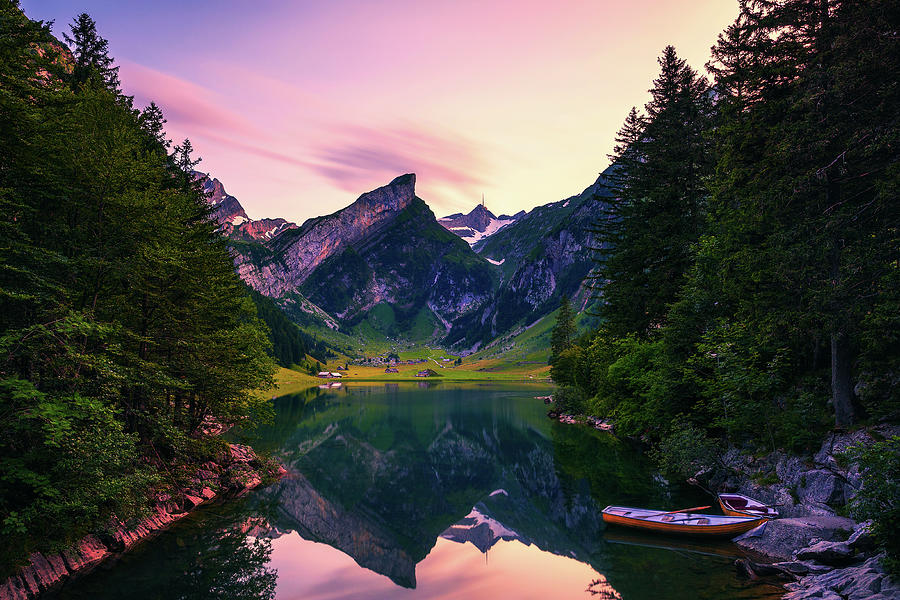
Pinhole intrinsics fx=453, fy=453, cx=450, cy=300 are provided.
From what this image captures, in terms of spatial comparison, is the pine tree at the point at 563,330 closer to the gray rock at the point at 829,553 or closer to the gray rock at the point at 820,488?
the gray rock at the point at 820,488

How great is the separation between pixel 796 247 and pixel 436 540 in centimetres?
2877

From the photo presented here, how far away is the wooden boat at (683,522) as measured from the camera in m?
24.4

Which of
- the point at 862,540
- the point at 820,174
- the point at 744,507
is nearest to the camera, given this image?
the point at 862,540

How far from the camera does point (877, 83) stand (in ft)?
73.4

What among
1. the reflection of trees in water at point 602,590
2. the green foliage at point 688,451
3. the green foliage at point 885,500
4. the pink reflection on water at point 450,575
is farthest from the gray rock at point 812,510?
the pink reflection on water at point 450,575

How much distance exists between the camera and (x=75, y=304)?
2242 cm

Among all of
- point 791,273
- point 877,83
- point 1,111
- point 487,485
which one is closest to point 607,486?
point 487,485

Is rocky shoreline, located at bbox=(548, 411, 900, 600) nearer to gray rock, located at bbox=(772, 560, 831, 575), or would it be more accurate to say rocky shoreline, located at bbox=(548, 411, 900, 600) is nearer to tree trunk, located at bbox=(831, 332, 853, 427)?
gray rock, located at bbox=(772, 560, 831, 575)

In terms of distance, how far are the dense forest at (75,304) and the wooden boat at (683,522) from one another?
86.8 ft

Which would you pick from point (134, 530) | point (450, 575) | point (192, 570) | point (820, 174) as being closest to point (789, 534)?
point (450, 575)

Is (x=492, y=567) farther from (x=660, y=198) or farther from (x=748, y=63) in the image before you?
(x=660, y=198)

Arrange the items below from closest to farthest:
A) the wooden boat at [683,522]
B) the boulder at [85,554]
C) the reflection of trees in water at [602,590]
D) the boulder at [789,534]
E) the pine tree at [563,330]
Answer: the reflection of trees in water at [602,590], the boulder at [789,534], the boulder at [85,554], the wooden boat at [683,522], the pine tree at [563,330]

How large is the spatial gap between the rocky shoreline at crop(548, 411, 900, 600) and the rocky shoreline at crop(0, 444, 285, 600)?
3004 cm

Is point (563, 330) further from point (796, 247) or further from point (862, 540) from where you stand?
point (862, 540)
